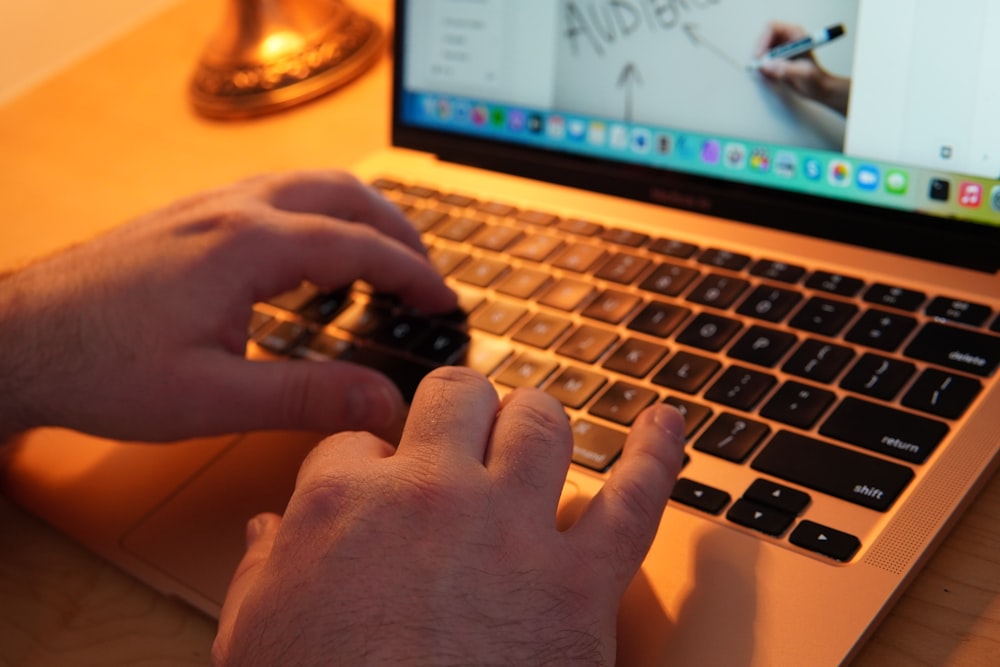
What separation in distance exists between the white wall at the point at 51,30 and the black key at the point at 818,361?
1.06m

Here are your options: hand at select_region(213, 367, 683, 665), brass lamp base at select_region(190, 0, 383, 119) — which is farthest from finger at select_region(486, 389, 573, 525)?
brass lamp base at select_region(190, 0, 383, 119)

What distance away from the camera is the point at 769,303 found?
61 centimetres

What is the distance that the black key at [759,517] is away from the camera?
0.47 m

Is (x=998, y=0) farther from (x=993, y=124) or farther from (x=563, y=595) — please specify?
(x=563, y=595)

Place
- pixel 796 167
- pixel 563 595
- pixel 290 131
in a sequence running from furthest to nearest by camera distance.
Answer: pixel 290 131 < pixel 796 167 < pixel 563 595

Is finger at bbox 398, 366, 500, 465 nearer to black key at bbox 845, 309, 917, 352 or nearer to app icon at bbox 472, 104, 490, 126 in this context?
black key at bbox 845, 309, 917, 352

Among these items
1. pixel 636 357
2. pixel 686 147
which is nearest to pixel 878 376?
pixel 636 357

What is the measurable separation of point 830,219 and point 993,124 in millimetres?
110

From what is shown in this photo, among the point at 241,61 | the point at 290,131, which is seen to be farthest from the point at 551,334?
the point at 241,61

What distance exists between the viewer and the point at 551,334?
0.63 metres

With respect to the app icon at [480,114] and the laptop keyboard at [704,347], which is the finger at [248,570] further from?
the app icon at [480,114]

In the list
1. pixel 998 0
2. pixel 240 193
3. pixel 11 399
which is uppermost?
pixel 998 0

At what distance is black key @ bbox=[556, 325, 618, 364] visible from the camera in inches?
23.8

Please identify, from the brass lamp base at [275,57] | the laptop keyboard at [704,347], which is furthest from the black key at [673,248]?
the brass lamp base at [275,57]
